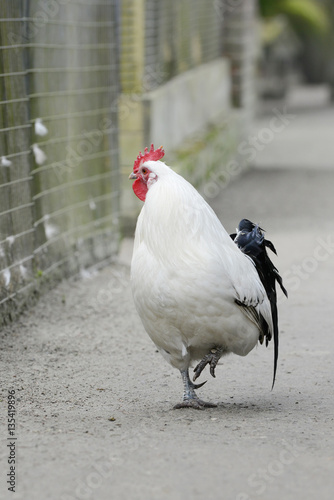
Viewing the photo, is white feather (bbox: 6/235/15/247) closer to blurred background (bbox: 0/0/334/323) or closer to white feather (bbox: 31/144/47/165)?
blurred background (bbox: 0/0/334/323)

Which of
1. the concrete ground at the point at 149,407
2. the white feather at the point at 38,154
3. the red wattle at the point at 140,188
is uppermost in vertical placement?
the red wattle at the point at 140,188

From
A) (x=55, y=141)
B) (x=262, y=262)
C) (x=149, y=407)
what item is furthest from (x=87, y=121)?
(x=149, y=407)

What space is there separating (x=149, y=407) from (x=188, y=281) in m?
0.93

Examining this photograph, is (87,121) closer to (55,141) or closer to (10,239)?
(55,141)

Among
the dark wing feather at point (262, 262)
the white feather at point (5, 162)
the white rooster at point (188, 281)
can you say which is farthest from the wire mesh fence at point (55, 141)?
the dark wing feather at point (262, 262)

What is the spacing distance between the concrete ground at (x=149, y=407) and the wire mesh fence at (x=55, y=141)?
0.38 meters

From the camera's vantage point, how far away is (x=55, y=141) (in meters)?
7.81

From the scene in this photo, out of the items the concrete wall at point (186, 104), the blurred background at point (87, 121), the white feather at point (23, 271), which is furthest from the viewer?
the concrete wall at point (186, 104)

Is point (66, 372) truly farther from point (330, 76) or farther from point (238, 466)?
point (330, 76)

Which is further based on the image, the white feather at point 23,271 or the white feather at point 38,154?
the white feather at point 38,154

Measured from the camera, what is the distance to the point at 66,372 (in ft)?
19.6

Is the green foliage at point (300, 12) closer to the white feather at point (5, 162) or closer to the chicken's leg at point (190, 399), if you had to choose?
the white feather at point (5, 162)

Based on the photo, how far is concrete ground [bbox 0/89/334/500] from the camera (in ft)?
12.6

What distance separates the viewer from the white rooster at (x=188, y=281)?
15.6 feet
